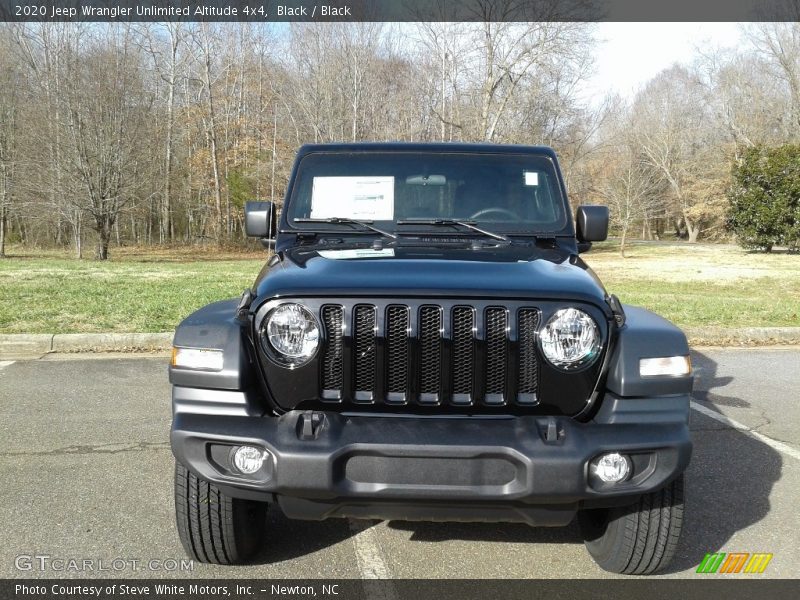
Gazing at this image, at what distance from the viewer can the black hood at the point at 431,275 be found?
2604 mm

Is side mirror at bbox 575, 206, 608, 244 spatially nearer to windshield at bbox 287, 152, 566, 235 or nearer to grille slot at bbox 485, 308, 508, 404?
windshield at bbox 287, 152, 566, 235

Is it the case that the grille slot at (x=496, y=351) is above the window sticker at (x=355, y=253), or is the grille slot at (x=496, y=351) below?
below

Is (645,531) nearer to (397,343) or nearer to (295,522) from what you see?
(397,343)

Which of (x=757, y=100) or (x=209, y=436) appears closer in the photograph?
(x=209, y=436)

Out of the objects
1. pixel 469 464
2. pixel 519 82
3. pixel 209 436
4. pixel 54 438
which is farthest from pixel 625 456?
pixel 519 82

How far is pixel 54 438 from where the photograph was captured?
183 inches

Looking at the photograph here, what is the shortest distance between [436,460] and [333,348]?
23.1 inches

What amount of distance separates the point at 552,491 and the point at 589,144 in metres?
42.4

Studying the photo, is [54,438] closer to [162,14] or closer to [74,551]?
[74,551]

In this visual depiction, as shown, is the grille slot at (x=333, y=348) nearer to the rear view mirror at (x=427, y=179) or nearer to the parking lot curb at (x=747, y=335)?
the rear view mirror at (x=427, y=179)

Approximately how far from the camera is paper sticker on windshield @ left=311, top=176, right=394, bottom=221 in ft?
12.4

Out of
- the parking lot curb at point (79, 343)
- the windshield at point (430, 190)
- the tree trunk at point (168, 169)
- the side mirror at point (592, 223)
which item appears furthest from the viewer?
the tree trunk at point (168, 169)

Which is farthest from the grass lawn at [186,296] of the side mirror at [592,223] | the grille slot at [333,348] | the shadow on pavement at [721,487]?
the grille slot at [333,348]

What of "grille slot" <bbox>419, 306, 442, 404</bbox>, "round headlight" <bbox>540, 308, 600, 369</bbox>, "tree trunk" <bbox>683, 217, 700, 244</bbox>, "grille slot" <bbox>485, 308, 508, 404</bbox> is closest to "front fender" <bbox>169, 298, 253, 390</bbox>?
"grille slot" <bbox>419, 306, 442, 404</bbox>
